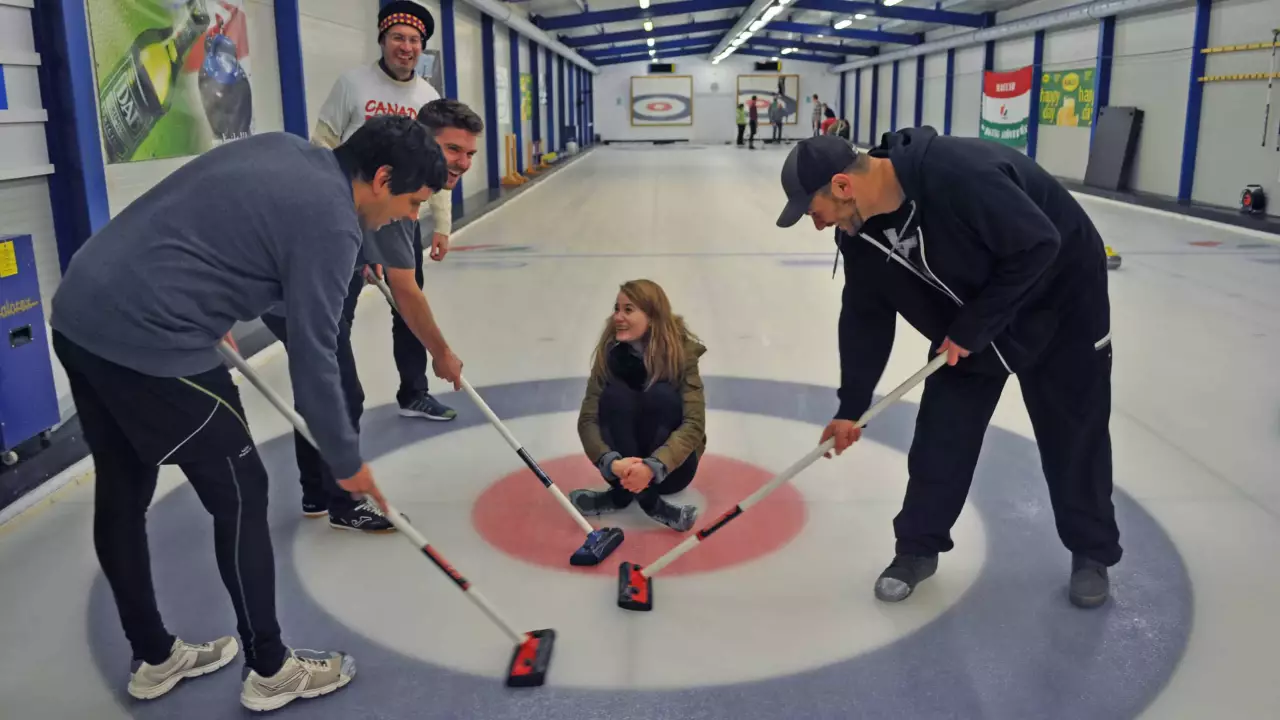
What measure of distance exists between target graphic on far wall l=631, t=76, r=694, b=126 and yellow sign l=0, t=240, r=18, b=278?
3215 cm

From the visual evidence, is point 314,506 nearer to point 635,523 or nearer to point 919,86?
point 635,523

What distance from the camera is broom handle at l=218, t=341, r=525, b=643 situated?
205cm

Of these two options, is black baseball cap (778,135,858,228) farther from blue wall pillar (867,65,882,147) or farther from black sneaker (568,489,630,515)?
blue wall pillar (867,65,882,147)

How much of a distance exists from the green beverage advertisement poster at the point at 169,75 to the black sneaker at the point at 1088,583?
447cm

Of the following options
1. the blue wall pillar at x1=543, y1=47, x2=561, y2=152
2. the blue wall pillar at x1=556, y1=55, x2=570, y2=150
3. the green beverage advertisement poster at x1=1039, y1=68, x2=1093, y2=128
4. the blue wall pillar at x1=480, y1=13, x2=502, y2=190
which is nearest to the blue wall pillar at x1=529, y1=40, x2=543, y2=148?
the blue wall pillar at x1=543, y1=47, x2=561, y2=152

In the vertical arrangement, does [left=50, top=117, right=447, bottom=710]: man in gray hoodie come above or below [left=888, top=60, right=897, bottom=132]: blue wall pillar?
below

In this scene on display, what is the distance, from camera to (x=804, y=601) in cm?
265

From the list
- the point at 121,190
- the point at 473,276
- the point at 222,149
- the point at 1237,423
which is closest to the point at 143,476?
the point at 222,149

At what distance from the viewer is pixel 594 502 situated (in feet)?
10.5

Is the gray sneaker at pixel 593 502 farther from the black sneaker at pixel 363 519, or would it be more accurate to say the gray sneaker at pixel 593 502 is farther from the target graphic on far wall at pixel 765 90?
the target graphic on far wall at pixel 765 90

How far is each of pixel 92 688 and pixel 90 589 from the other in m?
0.54

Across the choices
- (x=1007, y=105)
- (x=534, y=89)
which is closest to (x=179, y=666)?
(x=1007, y=105)

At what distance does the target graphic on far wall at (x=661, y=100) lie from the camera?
34344mm

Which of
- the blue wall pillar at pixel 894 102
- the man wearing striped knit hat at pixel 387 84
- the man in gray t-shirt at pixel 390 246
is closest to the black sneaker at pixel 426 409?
the man wearing striped knit hat at pixel 387 84
